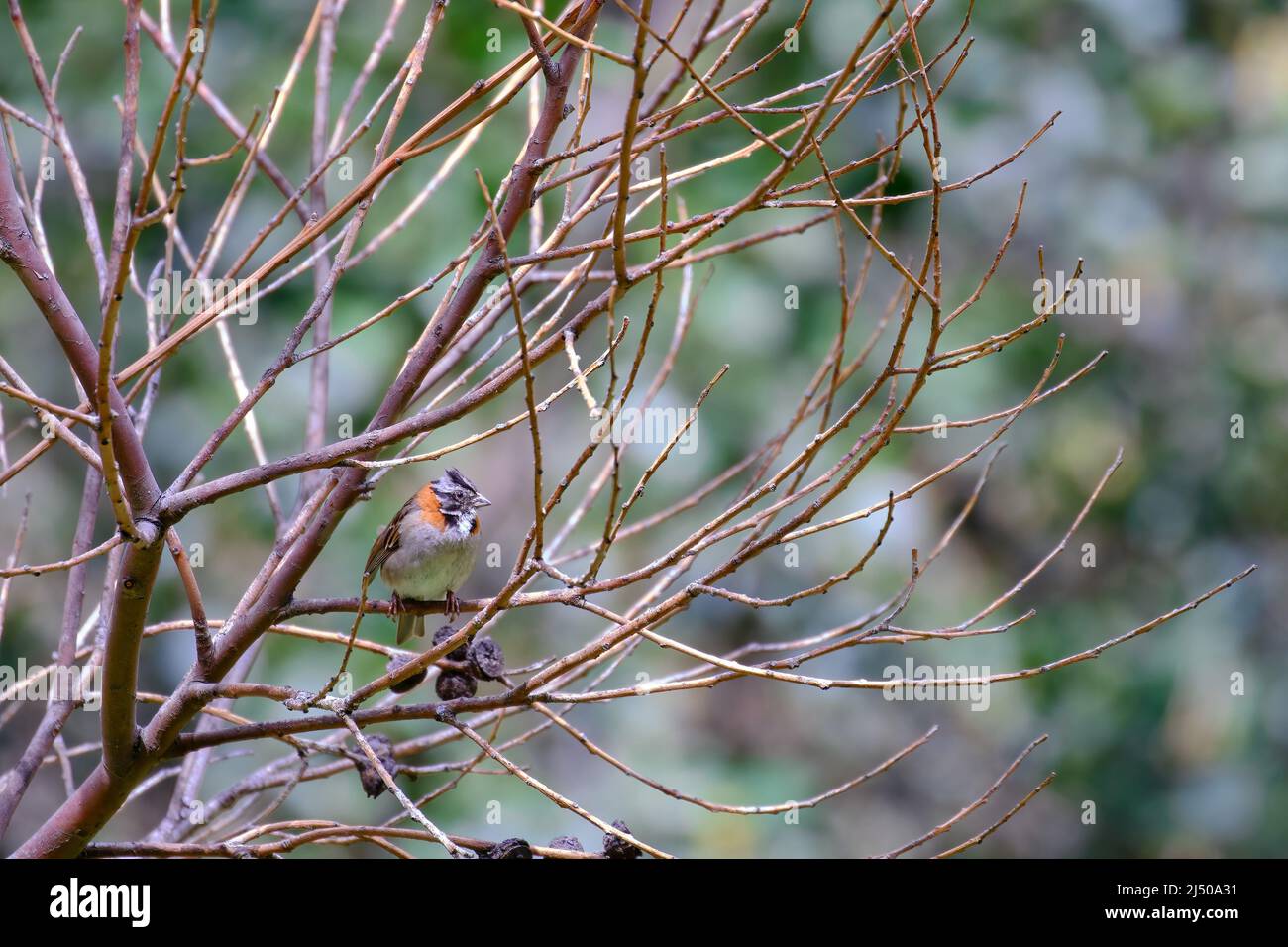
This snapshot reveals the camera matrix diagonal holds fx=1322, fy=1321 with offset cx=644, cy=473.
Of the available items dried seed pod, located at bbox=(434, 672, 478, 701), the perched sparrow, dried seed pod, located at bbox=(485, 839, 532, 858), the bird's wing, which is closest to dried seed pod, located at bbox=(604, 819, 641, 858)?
dried seed pod, located at bbox=(485, 839, 532, 858)

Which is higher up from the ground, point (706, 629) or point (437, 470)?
point (437, 470)

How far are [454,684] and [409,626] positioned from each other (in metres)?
1.81

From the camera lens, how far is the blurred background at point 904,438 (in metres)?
6.38

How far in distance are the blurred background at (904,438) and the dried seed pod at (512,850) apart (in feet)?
10.7

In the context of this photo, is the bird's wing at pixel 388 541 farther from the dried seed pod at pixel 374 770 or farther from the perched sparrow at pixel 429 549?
the dried seed pod at pixel 374 770

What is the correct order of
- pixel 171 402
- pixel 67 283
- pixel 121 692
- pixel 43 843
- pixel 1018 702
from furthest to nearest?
1. pixel 1018 702
2. pixel 67 283
3. pixel 171 402
4. pixel 43 843
5. pixel 121 692

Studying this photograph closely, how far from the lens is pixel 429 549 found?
4.39 m

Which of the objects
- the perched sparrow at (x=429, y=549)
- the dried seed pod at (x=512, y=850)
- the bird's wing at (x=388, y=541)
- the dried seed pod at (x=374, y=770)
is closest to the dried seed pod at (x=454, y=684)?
the dried seed pod at (x=374, y=770)

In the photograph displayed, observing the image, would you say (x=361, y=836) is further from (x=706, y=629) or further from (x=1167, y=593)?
(x=1167, y=593)

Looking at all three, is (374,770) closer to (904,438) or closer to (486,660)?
(486,660)

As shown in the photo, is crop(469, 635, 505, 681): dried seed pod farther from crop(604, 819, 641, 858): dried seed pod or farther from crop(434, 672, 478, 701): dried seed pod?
crop(604, 819, 641, 858): dried seed pod
